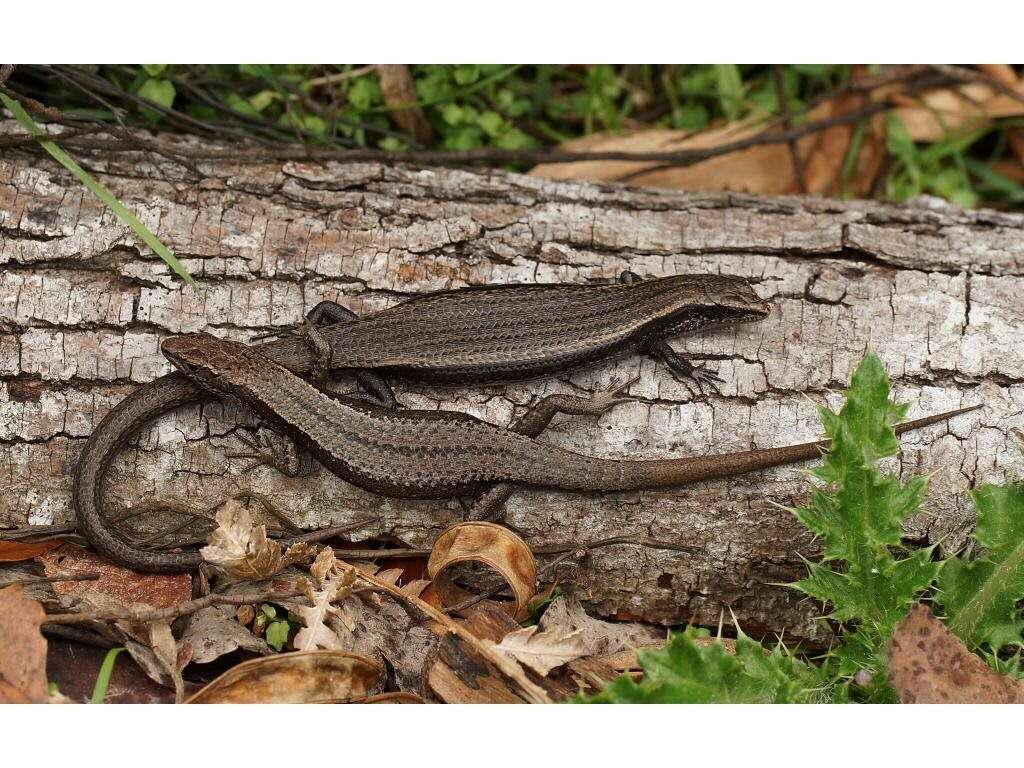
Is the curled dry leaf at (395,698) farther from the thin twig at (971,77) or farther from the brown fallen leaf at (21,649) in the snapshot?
the thin twig at (971,77)

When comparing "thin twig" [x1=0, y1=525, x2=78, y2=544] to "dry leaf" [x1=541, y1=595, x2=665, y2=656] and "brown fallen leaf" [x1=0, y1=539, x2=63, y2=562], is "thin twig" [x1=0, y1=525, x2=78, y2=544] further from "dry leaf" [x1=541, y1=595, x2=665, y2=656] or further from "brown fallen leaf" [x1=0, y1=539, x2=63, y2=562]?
"dry leaf" [x1=541, y1=595, x2=665, y2=656]

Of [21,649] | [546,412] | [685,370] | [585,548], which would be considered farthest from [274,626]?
[685,370]

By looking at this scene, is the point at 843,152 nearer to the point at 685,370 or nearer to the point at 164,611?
the point at 685,370

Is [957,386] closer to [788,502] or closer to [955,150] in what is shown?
[788,502]

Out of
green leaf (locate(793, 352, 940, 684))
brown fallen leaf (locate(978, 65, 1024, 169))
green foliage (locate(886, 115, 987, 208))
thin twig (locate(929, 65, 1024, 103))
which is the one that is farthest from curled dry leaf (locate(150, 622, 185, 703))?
brown fallen leaf (locate(978, 65, 1024, 169))

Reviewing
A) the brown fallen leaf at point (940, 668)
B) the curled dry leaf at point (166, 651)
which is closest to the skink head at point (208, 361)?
the curled dry leaf at point (166, 651)

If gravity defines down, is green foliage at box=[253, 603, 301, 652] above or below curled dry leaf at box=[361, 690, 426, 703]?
above

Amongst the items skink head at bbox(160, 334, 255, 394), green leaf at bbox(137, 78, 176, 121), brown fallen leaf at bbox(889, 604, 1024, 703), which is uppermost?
green leaf at bbox(137, 78, 176, 121)
